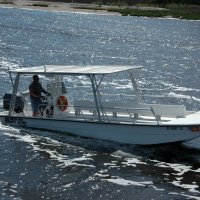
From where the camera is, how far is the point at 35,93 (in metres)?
24.5

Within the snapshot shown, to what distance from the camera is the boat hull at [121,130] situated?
21391 mm

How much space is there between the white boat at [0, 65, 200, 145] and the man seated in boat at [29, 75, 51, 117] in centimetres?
33

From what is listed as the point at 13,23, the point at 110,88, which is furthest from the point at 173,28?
the point at 110,88

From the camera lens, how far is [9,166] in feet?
66.7

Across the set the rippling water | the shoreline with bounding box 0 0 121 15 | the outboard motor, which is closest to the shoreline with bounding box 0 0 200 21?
the shoreline with bounding box 0 0 121 15

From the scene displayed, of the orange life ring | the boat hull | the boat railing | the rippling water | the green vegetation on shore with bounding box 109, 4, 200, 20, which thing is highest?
the green vegetation on shore with bounding box 109, 4, 200, 20

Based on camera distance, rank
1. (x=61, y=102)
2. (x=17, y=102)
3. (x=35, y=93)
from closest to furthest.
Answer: (x=61, y=102) → (x=35, y=93) → (x=17, y=102)

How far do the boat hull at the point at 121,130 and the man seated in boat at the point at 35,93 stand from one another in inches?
20.4

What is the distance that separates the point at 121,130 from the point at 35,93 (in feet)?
13.2

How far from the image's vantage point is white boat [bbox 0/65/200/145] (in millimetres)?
21688

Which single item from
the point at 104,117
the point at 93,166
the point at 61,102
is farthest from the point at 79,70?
the point at 93,166

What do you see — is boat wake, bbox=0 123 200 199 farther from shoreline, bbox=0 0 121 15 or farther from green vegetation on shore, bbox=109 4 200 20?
shoreline, bbox=0 0 121 15

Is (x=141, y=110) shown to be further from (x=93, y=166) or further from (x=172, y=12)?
(x=172, y=12)

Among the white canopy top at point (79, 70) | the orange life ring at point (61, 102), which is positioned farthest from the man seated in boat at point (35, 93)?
the orange life ring at point (61, 102)
